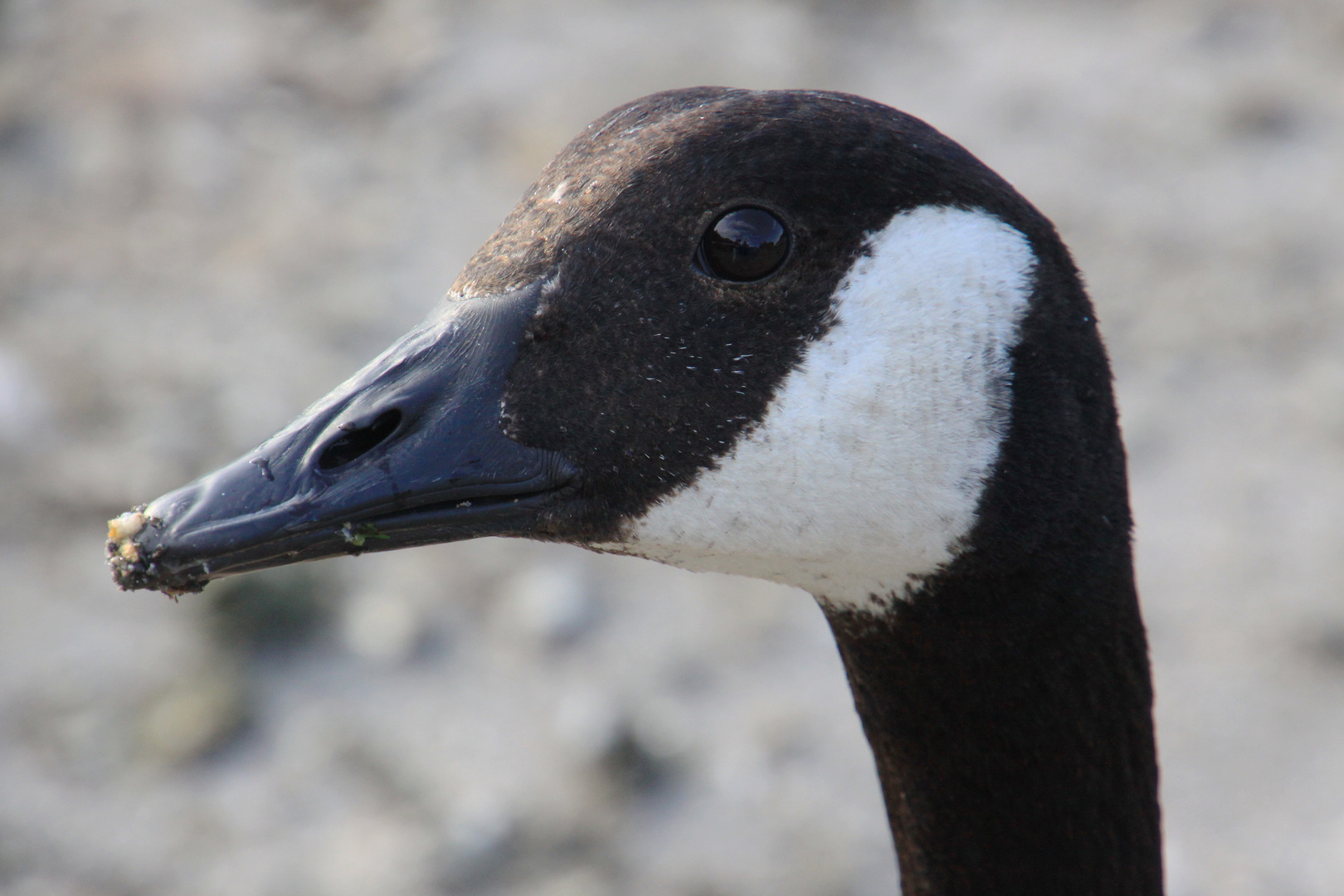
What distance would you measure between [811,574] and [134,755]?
9.57 ft

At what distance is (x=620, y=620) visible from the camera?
4.62 meters

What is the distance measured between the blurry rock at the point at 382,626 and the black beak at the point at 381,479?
8.57 ft

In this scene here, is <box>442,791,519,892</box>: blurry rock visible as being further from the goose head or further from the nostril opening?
the nostril opening

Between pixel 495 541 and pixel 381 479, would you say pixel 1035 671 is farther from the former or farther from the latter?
pixel 495 541

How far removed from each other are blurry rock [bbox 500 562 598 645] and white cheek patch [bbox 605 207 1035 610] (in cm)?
265

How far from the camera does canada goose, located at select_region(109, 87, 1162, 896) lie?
6.31 feet

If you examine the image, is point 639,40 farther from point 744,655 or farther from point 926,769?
point 926,769

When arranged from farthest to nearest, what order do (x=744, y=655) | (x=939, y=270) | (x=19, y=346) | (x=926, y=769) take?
(x=19, y=346), (x=744, y=655), (x=926, y=769), (x=939, y=270)

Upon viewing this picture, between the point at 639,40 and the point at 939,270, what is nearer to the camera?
the point at 939,270

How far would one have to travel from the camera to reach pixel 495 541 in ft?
15.9

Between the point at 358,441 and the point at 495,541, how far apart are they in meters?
2.93

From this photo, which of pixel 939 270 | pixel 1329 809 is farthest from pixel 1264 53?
pixel 939 270

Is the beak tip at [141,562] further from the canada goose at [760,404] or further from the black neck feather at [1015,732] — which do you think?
the black neck feather at [1015,732]

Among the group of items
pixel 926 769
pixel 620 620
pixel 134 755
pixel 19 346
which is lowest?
pixel 926 769
